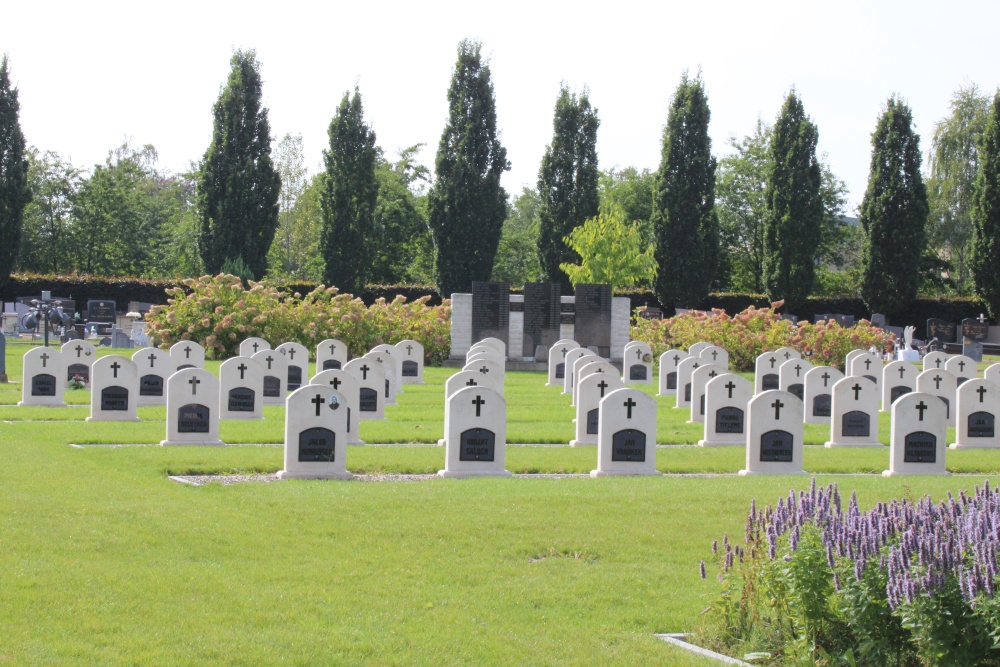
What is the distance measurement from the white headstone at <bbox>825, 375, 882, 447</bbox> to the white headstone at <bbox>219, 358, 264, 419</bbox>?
884 centimetres

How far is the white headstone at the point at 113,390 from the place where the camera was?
1755cm

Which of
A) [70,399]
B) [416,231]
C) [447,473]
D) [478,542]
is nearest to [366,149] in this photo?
[416,231]

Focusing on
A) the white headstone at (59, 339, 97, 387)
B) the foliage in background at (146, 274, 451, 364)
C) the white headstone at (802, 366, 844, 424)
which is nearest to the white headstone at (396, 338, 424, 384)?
the foliage in background at (146, 274, 451, 364)

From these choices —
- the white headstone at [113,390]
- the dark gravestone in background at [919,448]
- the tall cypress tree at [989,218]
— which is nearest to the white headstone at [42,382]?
the white headstone at [113,390]

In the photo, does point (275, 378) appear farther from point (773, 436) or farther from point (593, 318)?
point (593, 318)

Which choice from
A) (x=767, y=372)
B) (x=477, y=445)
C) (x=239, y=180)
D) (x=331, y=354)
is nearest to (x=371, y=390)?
(x=331, y=354)

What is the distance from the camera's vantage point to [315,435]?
41.2ft

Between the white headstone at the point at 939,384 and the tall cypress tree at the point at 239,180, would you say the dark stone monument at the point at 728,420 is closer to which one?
the white headstone at the point at 939,384

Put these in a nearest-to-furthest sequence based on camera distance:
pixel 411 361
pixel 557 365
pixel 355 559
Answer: pixel 355 559, pixel 411 361, pixel 557 365

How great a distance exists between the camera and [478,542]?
29.1 feet

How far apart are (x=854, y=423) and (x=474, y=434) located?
6667 mm

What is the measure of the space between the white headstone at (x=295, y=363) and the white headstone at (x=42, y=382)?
4.01 meters

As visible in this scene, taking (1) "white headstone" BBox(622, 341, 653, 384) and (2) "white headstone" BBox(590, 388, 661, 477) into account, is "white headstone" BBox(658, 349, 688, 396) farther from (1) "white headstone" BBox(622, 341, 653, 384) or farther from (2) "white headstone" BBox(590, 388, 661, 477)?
(2) "white headstone" BBox(590, 388, 661, 477)

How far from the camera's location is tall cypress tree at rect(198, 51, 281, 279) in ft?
164
